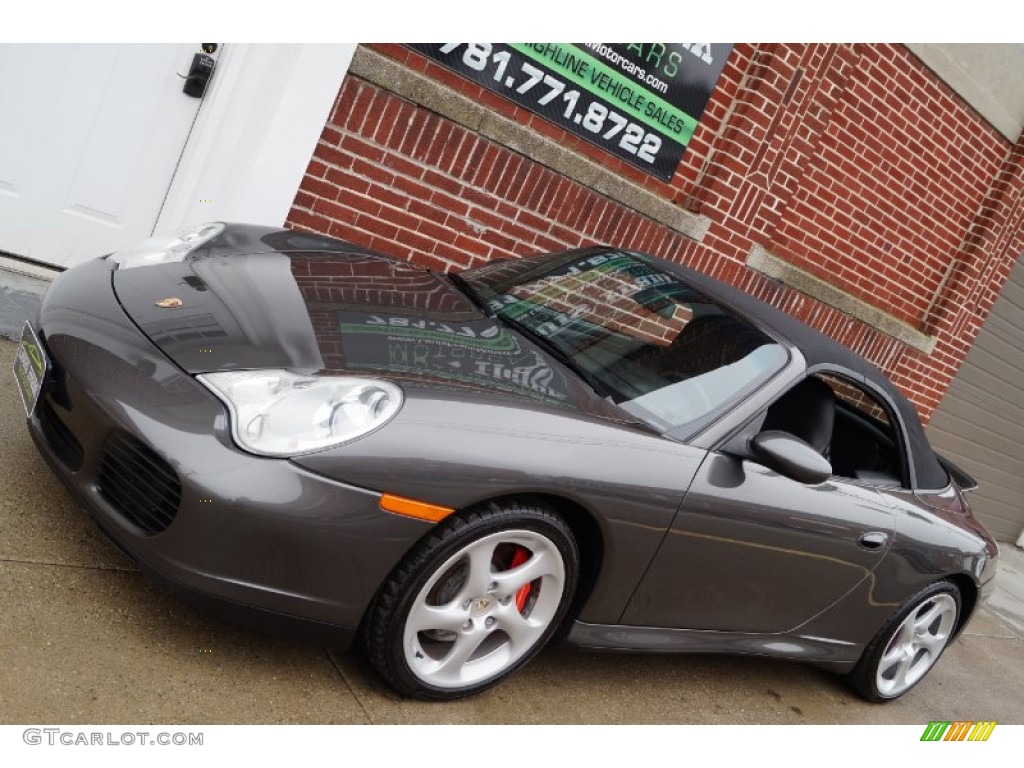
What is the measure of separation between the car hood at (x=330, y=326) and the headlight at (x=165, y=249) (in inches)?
2.1

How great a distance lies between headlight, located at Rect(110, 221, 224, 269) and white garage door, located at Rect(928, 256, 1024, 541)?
7.99m

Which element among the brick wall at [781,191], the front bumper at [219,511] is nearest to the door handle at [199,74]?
the brick wall at [781,191]

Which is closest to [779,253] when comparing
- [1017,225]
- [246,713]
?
[1017,225]

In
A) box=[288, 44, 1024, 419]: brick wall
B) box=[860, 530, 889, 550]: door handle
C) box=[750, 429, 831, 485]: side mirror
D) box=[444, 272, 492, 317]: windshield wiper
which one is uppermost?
box=[288, 44, 1024, 419]: brick wall

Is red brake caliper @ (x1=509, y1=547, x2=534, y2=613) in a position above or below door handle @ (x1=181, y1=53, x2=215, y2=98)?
below

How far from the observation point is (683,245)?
23.9 ft

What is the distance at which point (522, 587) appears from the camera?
10.3 ft

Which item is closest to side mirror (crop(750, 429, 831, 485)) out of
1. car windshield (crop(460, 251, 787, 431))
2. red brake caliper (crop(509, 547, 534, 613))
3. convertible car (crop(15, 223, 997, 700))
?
convertible car (crop(15, 223, 997, 700))

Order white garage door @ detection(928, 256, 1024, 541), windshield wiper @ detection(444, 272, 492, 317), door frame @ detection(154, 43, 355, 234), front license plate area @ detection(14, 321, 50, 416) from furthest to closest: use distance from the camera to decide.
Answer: white garage door @ detection(928, 256, 1024, 541), door frame @ detection(154, 43, 355, 234), windshield wiper @ detection(444, 272, 492, 317), front license plate area @ detection(14, 321, 50, 416)

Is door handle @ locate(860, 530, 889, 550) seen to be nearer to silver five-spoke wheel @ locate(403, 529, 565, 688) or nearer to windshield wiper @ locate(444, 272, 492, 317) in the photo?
silver five-spoke wheel @ locate(403, 529, 565, 688)

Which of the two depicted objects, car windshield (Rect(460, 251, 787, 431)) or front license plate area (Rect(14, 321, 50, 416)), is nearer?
front license plate area (Rect(14, 321, 50, 416))

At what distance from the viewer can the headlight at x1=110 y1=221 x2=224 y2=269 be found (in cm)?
369

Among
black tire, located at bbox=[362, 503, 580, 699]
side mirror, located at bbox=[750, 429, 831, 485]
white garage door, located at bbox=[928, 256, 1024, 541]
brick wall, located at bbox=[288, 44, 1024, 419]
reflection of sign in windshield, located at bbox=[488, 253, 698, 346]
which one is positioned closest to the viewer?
black tire, located at bbox=[362, 503, 580, 699]

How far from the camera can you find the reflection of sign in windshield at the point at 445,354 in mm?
3037
